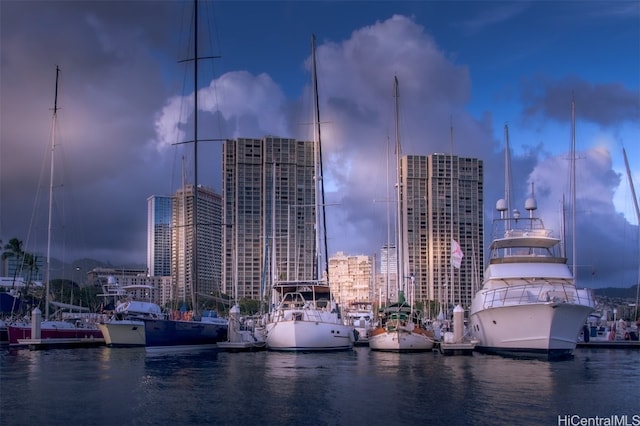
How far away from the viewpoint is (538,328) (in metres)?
36.5

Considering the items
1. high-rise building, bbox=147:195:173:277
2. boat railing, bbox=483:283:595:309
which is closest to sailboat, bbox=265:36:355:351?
boat railing, bbox=483:283:595:309

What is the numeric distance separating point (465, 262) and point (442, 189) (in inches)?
680

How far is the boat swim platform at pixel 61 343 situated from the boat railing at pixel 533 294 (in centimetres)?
3259

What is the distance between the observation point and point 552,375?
95.3ft

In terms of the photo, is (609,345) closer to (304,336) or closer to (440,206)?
(304,336)

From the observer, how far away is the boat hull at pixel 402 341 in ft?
140

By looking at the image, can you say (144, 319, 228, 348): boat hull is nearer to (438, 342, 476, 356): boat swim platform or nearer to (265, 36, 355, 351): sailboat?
(265, 36, 355, 351): sailboat

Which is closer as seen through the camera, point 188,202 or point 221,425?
point 221,425

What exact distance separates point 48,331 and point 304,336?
2307 cm

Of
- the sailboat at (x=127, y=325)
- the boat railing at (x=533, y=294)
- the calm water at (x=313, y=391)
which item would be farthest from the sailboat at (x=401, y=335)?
the sailboat at (x=127, y=325)

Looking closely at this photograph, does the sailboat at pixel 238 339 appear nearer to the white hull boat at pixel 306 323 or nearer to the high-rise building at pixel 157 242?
the white hull boat at pixel 306 323

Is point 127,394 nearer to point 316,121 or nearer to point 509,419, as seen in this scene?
point 509,419

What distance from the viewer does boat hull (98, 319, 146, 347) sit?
5003cm

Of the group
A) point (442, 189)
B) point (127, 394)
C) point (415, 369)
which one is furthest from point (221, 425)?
point (442, 189)
